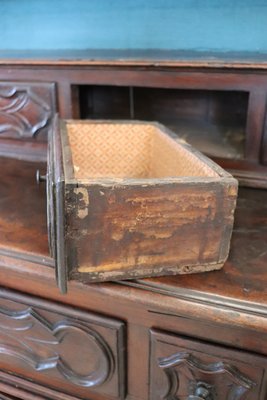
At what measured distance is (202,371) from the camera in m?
0.52

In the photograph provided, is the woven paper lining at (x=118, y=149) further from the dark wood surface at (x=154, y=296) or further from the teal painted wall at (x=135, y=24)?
the teal painted wall at (x=135, y=24)

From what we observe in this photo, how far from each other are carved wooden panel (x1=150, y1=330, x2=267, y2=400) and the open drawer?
0.36 feet

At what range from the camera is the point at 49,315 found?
1.98ft

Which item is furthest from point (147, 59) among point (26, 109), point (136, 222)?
point (136, 222)

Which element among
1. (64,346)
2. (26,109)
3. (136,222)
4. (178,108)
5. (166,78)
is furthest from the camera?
(178,108)

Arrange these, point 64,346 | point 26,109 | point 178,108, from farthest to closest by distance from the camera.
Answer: point 178,108 → point 26,109 → point 64,346

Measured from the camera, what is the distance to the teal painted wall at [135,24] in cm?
88

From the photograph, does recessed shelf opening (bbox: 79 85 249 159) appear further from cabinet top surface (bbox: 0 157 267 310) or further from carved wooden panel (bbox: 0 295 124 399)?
carved wooden panel (bbox: 0 295 124 399)

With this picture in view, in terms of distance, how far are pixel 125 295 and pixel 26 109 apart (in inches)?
21.8

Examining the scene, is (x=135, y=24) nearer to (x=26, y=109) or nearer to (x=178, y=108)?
(x=178, y=108)

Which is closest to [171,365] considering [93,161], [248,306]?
[248,306]

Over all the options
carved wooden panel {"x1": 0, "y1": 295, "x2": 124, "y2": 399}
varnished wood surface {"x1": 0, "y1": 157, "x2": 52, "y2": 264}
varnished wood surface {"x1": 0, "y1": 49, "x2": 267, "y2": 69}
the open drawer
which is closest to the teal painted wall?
varnished wood surface {"x1": 0, "y1": 49, "x2": 267, "y2": 69}

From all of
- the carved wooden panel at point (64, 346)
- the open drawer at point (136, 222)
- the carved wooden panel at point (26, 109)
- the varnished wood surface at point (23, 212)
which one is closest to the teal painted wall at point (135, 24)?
the carved wooden panel at point (26, 109)

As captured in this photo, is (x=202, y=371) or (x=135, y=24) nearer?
(x=202, y=371)
